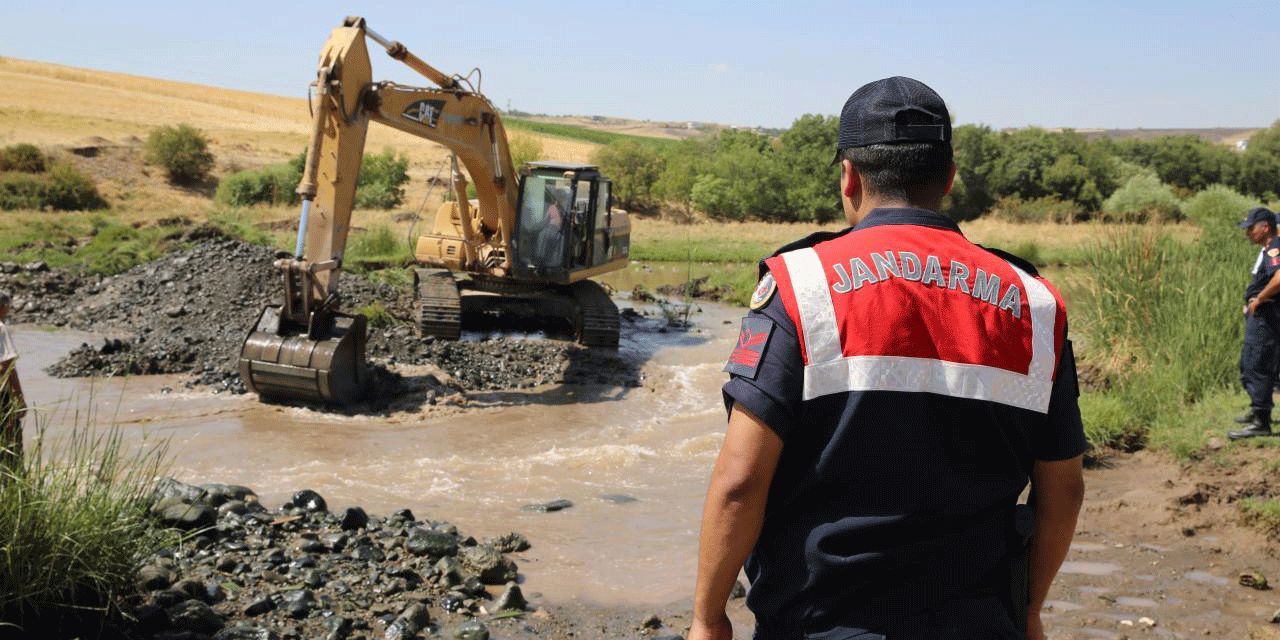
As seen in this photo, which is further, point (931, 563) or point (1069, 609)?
point (1069, 609)

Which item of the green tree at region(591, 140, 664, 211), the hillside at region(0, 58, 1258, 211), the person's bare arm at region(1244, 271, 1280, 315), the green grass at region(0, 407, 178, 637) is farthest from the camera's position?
the green tree at region(591, 140, 664, 211)

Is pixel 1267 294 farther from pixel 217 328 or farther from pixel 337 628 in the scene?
pixel 217 328

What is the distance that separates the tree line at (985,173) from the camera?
→ 45125mm

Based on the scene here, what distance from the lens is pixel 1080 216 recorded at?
1693 inches

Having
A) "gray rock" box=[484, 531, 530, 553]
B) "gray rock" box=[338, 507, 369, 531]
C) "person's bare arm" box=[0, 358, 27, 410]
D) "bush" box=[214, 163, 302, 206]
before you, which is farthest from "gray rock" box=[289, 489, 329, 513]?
"bush" box=[214, 163, 302, 206]

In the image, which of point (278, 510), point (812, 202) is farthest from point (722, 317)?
point (812, 202)

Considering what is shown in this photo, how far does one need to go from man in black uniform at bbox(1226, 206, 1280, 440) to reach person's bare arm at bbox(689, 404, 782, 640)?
7.93 meters

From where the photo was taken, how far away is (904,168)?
231 centimetres

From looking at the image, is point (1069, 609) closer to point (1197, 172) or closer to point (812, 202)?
point (812, 202)

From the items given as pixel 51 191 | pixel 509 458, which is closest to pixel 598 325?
pixel 509 458

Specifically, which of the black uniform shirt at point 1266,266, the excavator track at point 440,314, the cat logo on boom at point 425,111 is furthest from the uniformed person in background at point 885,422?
the excavator track at point 440,314

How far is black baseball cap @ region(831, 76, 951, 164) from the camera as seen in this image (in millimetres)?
2279

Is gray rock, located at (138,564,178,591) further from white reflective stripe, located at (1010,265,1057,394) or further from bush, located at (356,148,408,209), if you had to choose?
bush, located at (356,148,408,209)

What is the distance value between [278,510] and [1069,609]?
→ 5000mm
